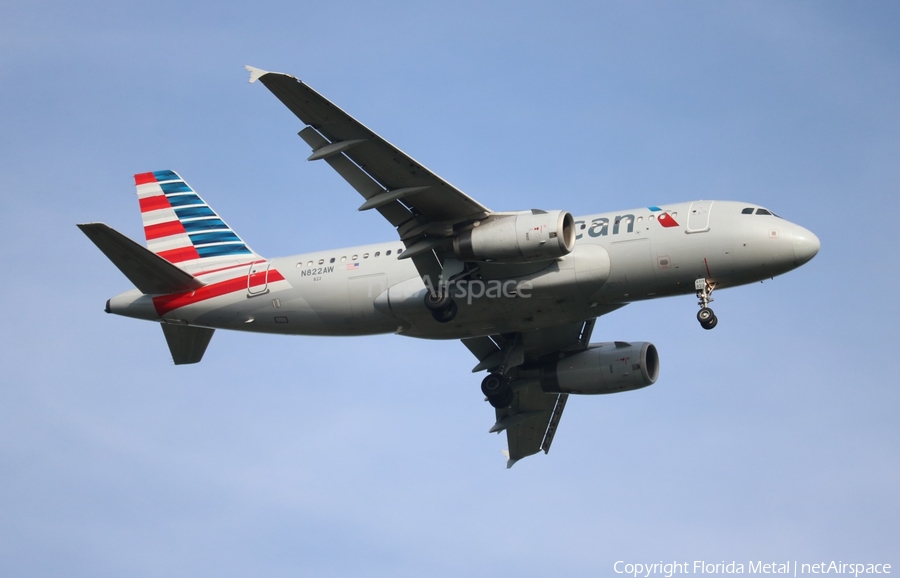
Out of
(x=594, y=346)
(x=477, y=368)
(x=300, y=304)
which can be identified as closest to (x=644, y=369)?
(x=594, y=346)

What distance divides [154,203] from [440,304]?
46.9 ft

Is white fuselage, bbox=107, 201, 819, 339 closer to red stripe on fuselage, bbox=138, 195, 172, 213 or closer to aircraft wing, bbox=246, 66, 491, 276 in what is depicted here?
aircraft wing, bbox=246, 66, 491, 276

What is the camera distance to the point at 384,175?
3384cm

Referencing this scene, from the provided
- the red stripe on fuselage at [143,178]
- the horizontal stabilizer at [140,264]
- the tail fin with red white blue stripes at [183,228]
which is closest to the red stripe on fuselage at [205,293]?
the horizontal stabilizer at [140,264]

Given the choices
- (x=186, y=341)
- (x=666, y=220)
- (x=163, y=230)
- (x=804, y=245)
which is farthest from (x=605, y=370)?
(x=163, y=230)

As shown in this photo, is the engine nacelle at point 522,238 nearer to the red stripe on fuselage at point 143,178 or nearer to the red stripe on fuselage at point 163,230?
the red stripe on fuselage at point 163,230

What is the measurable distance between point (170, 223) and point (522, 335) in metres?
14.4

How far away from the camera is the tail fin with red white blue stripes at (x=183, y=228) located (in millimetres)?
40469

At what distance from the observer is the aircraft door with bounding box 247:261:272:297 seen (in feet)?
125

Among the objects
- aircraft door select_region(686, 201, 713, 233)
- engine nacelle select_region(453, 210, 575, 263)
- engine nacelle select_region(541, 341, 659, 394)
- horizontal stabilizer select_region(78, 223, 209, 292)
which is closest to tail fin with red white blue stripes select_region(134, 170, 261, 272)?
horizontal stabilizer select_region(78, 223, 209, 292)

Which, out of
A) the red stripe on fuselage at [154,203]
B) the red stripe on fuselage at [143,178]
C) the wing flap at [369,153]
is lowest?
the wing flap at [369,153]

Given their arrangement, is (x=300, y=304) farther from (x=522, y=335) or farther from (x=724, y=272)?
(x=724, y=272)

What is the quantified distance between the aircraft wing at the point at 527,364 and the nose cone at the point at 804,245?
8572 mm

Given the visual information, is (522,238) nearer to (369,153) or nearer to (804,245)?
(369,153)
